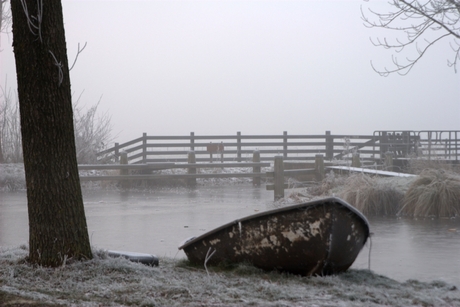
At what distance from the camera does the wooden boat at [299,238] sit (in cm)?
430

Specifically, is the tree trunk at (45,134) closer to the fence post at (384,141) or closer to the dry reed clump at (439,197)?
the dry reed clump at (439,197)

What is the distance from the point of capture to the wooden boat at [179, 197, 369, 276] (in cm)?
430

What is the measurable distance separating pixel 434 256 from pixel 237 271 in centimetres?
275

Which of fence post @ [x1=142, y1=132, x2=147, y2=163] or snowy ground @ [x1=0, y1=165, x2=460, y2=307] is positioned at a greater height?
fence post @ [x1=142, y1=132, x2=147, y2=163]

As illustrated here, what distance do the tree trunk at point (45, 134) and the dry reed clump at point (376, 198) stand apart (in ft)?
20.6

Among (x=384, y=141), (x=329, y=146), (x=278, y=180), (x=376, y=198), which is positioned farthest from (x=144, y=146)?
(x=376, y=198)

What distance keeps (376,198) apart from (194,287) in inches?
256

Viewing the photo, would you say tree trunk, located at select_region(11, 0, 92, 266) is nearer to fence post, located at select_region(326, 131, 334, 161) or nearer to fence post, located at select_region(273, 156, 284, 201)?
fence post, located at select_region(273, 156, 284, 201)

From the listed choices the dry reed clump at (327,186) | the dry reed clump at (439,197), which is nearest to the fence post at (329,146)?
the dry reed clump at (327,186)

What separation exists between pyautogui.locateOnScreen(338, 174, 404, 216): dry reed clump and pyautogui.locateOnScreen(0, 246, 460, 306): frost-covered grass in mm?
5073

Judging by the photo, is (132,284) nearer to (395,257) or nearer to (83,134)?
(395,257)

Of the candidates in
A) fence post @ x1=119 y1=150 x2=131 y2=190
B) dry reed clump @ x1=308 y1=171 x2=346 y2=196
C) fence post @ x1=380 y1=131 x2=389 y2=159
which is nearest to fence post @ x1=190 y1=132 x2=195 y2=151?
fence post @ x1=119 y1=150 x2=131 y2=190

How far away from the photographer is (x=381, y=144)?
23.4 metres

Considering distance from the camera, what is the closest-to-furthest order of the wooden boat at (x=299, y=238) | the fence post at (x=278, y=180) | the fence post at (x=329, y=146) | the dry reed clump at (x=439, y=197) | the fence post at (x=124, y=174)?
the wooden boat at (x=299, y=238) < the dry reed clump at (x=439, y=197) < the fence post at (x=278, y=180) < the fence post at (x=124, y=174) < the fence post at (x=329, y=146)
